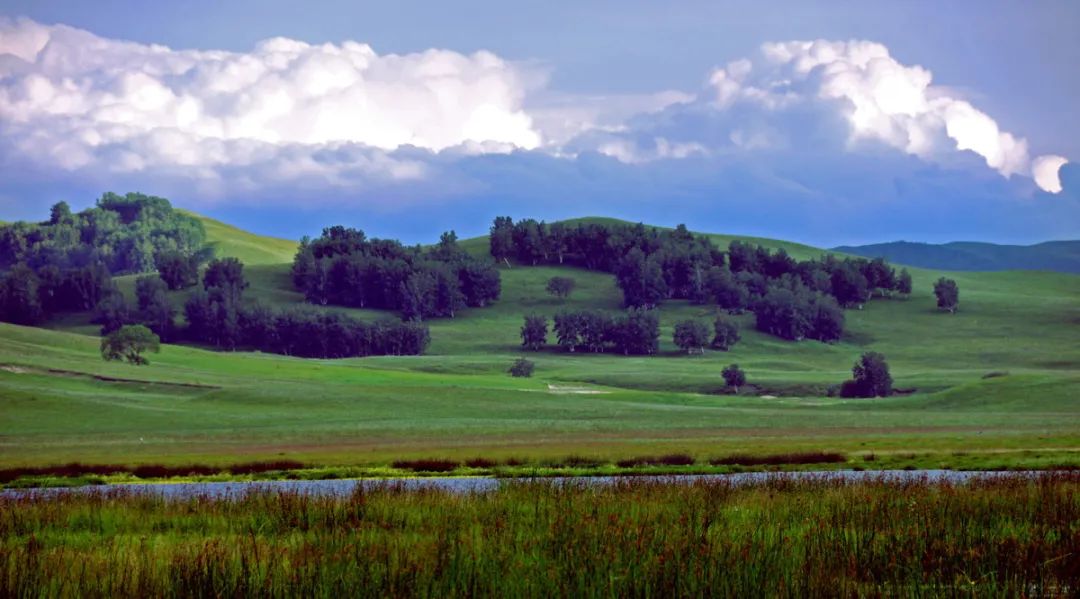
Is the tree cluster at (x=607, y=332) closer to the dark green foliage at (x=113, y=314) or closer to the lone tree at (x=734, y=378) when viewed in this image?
the lone tree at (x=734, y=378)

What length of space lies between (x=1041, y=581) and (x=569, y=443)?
46.2m

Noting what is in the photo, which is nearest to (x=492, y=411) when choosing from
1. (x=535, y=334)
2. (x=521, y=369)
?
(x=521, y=369)

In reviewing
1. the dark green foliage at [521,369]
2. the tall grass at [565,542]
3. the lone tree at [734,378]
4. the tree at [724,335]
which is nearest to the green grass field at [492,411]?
the lone tree at [734,378]

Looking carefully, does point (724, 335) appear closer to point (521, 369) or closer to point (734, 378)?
point (521, 369)

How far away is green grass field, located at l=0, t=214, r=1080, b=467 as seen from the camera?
54.9m

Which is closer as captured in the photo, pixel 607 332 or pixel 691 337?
pixel 691 337

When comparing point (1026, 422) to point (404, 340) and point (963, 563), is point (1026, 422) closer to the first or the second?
point (963, 563)

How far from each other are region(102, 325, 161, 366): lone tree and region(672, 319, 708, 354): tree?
249ft

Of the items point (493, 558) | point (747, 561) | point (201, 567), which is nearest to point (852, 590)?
point (747, 561)

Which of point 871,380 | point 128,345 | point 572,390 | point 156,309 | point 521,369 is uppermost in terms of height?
point 156,309

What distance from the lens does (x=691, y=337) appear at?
16388 centimetres

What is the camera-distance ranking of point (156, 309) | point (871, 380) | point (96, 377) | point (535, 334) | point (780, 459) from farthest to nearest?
1. point (156, 309)
2. point (535, 334)
3. point (871, 380)
4. point (96, 377)
5. point (780, 459)

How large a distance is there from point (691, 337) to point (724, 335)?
742cm

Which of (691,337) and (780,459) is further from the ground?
(691,337)
